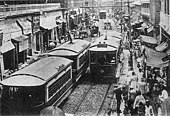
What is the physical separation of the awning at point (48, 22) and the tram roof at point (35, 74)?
19.9m

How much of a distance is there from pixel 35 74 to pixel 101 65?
25.2 ft

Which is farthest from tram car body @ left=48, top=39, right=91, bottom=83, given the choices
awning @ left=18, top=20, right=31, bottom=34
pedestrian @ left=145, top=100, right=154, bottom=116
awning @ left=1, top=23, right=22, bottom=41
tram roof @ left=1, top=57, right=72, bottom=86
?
awning @ left=18, top=20, right=31, bottom=34

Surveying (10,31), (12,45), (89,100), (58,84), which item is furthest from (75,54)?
(10,31)

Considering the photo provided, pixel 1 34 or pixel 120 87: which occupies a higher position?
pixel 1 34

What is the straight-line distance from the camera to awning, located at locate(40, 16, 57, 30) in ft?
112

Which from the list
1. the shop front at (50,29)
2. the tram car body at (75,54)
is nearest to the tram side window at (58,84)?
the tram car body at (75,54)

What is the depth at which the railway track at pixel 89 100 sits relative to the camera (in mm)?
14406

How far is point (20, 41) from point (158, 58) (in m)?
11.5

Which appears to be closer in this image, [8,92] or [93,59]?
[8,92]

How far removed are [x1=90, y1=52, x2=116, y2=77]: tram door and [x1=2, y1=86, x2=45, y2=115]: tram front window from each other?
7912 millimetres

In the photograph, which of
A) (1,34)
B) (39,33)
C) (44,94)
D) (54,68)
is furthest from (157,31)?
(44,94)

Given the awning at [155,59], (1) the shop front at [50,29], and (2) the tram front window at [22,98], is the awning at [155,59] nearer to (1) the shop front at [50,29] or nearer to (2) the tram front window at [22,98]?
(2) the tram front window at [22,98]

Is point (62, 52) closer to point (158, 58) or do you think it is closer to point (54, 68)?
point (54, 68)

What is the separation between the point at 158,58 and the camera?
59.7ft
